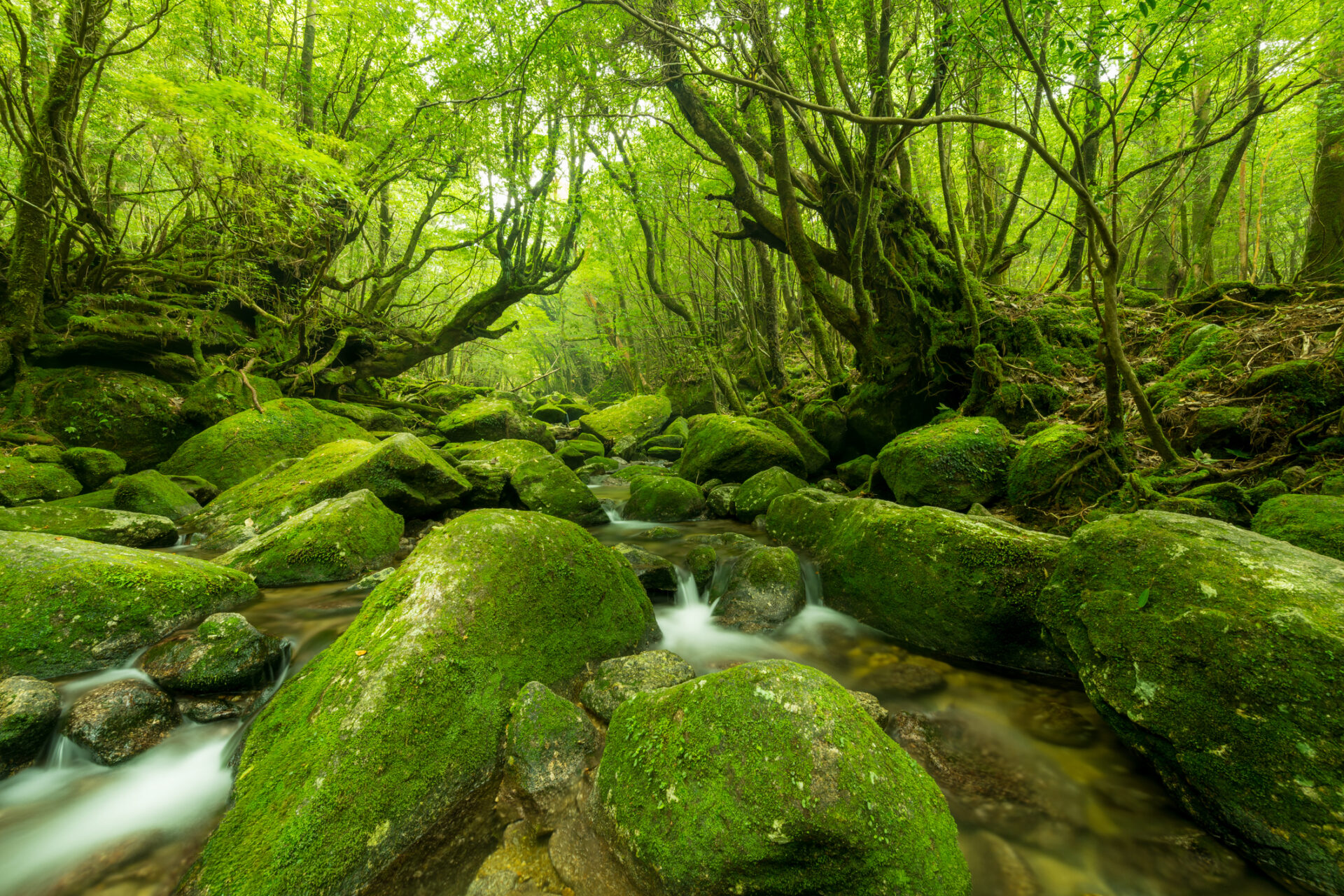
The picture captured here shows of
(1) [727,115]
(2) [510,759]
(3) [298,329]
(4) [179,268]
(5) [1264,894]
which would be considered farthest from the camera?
(3) [298,329]

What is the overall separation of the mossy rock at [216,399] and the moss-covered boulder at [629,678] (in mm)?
9476

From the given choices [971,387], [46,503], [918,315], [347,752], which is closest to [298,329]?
[46,503]

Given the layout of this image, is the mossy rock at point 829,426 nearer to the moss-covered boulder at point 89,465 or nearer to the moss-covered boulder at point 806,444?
the moss-covered boulder at point 806,444

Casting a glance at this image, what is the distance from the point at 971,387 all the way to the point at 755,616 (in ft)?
16.3

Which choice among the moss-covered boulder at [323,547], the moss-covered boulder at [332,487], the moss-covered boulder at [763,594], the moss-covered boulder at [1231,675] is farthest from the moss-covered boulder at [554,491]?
the moss-covered boulder at [1231,675]

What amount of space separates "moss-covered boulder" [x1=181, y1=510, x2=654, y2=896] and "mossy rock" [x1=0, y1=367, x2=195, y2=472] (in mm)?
8158

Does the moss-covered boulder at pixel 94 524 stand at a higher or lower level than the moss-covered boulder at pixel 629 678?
higher

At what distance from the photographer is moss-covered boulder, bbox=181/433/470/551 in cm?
605

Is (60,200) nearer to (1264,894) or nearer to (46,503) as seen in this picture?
(46,503)

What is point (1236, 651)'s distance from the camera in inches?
87.3

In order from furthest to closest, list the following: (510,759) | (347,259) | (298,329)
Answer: (347,259), (298,329), (510,759)

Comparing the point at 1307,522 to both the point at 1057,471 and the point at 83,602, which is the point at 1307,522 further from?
the point at 83,602

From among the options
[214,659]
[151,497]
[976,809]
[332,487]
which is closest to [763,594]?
[976,809]

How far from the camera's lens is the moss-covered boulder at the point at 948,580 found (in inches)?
141
